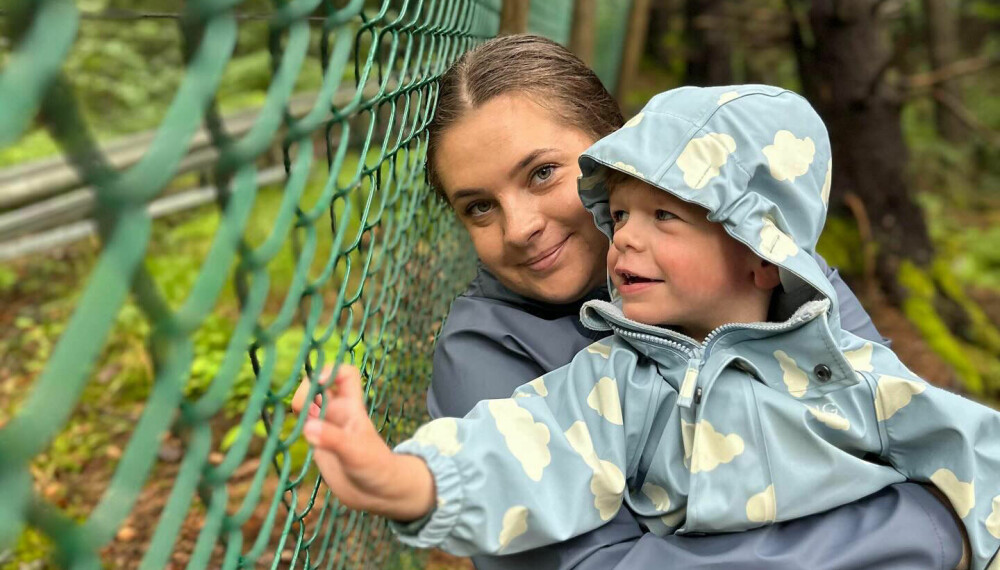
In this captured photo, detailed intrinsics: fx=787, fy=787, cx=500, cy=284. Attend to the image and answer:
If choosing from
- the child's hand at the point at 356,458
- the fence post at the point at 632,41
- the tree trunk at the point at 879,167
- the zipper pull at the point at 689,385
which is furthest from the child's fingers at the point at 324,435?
the fence post at the point at 632,41

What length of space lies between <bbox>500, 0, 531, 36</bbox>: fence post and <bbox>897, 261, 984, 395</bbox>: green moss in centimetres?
329

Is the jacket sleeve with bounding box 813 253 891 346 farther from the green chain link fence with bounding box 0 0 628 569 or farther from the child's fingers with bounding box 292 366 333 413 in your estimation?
the child's fingers with bounding box 292 366 333 413

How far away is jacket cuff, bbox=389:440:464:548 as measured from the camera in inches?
50.4

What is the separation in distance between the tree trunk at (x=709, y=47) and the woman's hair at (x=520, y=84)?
651 centimetres

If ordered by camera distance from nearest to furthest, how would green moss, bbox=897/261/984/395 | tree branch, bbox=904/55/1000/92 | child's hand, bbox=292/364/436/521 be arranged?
child's hand, bbox=292/364/436/521, green moss, bbox=897/261/984/395, tree branch, bbox=904/55/1000/92

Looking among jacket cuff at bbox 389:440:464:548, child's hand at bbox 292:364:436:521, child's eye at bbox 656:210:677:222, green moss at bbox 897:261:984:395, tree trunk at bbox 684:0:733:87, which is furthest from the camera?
tree trunk at bbox 684:0:733:87

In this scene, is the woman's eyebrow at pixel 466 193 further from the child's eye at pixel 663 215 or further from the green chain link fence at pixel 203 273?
the child's eye at pixel 663 215

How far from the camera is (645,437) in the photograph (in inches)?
66.6

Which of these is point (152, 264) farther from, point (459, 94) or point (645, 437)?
point (645, 437)

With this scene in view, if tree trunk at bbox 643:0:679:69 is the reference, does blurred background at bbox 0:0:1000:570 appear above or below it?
above

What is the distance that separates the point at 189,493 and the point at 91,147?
365 millimetres

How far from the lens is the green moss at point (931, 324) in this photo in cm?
475

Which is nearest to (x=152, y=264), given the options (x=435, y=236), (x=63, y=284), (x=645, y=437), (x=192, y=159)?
(x=192, y=159)

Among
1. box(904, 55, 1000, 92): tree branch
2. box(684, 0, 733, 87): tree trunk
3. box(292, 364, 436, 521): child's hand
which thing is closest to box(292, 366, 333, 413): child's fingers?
box(292, 364, 436, 521): child's hand
